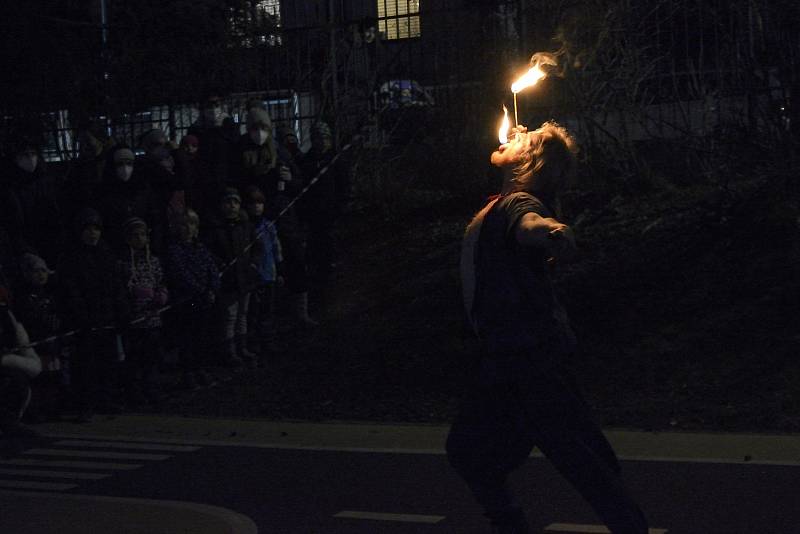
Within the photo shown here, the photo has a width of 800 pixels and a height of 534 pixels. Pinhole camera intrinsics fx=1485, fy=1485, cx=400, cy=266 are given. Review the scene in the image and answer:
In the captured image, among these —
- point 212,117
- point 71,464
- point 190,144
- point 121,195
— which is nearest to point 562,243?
point 71,464

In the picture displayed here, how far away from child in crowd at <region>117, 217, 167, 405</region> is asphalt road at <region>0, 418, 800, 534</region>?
1.70 metres

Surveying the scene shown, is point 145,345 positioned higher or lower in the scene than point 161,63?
lower

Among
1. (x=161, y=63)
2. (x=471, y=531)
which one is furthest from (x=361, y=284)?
(x=471, y=531)

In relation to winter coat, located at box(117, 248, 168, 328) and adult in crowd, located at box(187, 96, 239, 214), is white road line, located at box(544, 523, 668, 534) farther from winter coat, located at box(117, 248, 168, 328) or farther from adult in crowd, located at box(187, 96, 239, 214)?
adult in crowd, located at box(187, 96, 239, 214)

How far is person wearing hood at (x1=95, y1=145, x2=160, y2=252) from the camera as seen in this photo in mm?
12852

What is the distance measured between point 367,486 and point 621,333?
13.4 feet

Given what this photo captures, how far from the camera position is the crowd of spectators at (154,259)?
11.7 m

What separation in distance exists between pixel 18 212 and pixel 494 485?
27.2 ft

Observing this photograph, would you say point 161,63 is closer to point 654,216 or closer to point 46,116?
point 46,116

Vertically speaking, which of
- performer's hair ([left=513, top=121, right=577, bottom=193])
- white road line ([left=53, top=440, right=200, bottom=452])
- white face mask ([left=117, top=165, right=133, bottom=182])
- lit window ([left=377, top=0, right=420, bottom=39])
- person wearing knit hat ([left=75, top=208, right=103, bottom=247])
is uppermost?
lit window ([left=377, top=0, right=420, bottom=39])

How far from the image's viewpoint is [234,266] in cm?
1283

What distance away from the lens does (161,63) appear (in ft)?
51.4

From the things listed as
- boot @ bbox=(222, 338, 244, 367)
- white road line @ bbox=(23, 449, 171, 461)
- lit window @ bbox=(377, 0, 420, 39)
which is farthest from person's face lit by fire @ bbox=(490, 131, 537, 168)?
lit window @ bbox=(377, 0, 420, 39)

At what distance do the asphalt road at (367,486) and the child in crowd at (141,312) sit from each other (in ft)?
5.59
